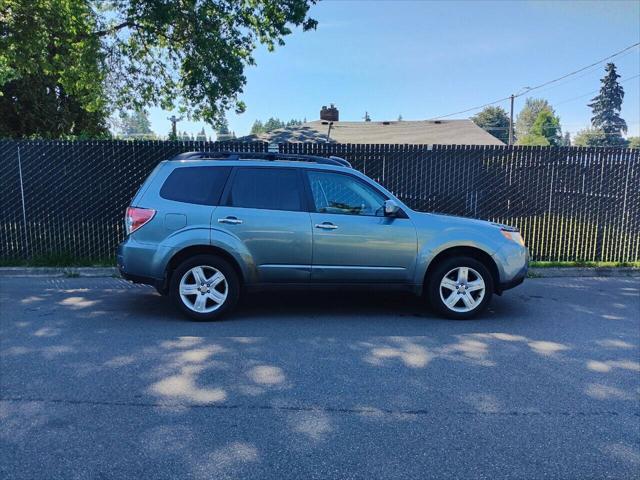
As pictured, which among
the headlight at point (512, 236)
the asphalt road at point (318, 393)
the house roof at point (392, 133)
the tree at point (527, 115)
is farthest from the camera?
the tree at point (527, 115)

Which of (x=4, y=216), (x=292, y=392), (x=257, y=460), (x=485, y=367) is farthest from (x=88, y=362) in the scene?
(x=4, y=216)

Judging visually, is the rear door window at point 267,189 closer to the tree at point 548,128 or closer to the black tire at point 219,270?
the black tire at point 219,270

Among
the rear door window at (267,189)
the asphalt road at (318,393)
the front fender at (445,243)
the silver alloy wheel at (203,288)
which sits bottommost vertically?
the asphalt road at (318,393)

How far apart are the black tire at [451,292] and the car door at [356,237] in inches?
12.2

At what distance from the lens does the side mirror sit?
5.89m

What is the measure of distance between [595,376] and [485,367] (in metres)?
0.92

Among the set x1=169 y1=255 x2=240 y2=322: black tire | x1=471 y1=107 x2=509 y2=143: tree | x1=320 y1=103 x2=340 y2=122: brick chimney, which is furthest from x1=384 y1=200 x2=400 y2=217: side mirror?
x1=471 y1=107 x2=509 y2=143: tree

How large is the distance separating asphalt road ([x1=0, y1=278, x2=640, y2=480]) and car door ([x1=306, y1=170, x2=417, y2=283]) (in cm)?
59

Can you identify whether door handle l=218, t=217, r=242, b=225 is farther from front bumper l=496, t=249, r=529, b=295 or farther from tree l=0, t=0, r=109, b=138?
tree l=0, t=0, r=109, b=138

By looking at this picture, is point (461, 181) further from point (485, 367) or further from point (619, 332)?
point (485, 367)

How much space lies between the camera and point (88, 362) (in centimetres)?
459

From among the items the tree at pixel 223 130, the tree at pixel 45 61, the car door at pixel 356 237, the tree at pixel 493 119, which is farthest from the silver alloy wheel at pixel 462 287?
the tree at pixel 493 119

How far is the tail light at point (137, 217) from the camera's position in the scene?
228 inches

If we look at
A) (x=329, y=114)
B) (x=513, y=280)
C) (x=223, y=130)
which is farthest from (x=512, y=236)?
(x=223, y=130)
